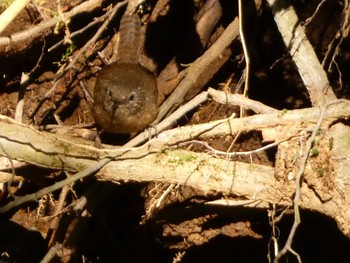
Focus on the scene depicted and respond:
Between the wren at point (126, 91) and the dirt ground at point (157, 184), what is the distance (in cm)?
26

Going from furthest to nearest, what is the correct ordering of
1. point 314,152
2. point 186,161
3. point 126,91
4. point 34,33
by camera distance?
point 126,91 → point 34,33 → point 186,161 → point 314,152

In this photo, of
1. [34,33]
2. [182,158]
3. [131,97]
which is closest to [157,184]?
[131,97]

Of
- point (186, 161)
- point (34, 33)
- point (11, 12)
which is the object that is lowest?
point (186, 161)

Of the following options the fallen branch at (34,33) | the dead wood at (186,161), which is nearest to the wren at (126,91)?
the fallen branch at (34,33)

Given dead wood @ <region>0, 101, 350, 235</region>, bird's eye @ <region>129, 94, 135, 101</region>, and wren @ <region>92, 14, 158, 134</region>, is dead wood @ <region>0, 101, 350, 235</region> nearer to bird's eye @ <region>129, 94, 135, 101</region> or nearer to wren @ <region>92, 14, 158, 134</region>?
wren @ <region>92, 14, 158, 134</region>

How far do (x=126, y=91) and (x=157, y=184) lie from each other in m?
0.65

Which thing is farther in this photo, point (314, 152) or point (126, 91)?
point (126, 91)

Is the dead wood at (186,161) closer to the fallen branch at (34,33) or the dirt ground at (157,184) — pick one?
the dirt ground at (157,184)

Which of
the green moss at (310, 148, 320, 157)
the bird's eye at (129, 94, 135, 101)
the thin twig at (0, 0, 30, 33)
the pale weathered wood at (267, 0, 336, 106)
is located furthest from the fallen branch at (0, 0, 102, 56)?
the green moss at (310, 148, 320, 157)

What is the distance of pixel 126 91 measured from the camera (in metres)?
3.42

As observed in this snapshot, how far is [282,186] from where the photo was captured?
2.47 meters

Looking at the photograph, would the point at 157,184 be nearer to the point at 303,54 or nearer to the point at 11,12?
the point at 303,54

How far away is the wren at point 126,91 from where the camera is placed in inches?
133

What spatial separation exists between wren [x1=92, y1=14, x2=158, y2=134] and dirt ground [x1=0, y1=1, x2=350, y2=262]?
26cm
